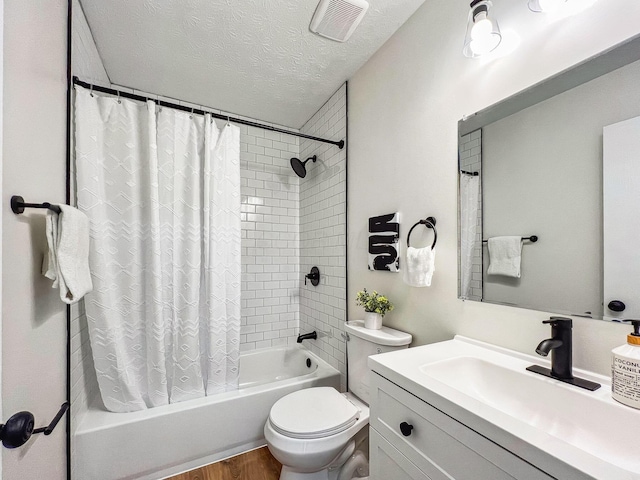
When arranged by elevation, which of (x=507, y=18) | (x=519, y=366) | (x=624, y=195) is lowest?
(x=519, y=366)

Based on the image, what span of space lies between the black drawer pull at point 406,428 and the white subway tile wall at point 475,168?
584 mm

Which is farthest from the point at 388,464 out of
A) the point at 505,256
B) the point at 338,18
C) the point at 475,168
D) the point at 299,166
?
the point at 299,166

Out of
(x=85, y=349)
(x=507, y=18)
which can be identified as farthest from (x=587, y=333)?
(x=85, y=349)

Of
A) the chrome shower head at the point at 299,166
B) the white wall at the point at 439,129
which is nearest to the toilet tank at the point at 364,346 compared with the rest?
the white wall at the point at 439,129

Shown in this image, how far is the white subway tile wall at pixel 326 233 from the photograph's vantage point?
2102 millimetres

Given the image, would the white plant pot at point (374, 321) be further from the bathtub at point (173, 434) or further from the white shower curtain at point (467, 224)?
the bathtub at point (173, 434)

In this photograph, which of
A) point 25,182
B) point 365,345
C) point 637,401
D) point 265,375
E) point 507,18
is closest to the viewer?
point 637,401

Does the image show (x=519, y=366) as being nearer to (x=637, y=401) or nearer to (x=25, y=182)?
(x=637, y=401)

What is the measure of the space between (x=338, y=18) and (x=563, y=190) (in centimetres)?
133

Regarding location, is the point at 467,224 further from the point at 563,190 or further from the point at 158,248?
the point at 158,248

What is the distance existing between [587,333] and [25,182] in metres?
1.80

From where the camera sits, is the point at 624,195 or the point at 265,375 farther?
the point at 265,375

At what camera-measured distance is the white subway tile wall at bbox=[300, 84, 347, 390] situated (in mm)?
2102

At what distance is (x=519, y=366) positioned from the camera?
36.8 inches
